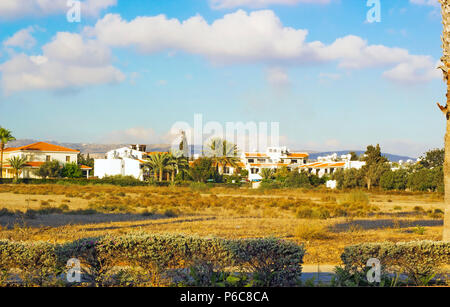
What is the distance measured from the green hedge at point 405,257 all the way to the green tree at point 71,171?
69.2 metres

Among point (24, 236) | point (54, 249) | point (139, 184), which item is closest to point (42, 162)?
point (139, 184)

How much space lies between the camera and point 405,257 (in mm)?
7266

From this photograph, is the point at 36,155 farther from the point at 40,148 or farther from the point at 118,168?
the point at 118,168

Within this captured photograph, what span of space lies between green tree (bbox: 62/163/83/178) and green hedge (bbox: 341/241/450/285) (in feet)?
227

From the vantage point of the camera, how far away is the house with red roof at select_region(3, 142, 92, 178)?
7138cm

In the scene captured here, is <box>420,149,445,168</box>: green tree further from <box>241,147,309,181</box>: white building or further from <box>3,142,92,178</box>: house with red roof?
<box>3,142,92,178</box>: house with red roof

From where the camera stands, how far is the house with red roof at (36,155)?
71.4m

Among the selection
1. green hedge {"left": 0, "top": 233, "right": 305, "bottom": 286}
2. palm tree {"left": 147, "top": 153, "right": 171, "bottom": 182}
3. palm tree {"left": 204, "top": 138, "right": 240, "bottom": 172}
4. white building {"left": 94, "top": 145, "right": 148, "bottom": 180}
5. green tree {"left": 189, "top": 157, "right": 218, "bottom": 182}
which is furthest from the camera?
palm tree {"left": 204, "top": 138, "right": 240, "bottom": 172}

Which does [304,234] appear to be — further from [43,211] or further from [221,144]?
[221,144]

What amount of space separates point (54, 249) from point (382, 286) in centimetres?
482

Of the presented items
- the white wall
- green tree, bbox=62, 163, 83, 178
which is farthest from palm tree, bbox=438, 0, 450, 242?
green tree, bbox=62, 163, 83, 178

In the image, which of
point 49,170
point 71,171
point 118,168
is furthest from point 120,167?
point 49,170

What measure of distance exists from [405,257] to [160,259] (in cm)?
378
